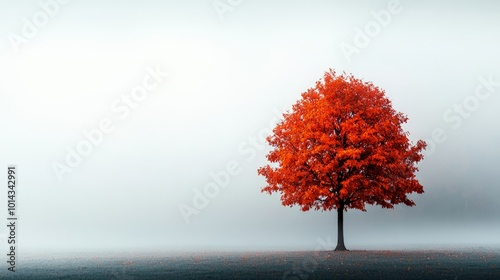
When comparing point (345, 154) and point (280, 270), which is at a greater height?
point (345, 154)

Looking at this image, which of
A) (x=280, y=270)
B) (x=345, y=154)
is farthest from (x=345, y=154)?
(x=280, y=270)

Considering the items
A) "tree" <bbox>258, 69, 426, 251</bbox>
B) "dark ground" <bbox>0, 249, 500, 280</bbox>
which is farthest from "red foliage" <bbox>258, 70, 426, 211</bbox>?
"dark ground" <bbox>0, 249, 500, 280</bbox>

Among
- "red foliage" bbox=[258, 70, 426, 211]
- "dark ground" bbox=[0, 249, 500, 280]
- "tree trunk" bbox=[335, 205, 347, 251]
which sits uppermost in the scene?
"red foliage" bbox=[258, 70, 426, 211]

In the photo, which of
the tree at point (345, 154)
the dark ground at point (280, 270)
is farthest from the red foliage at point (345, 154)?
the dark ground at point (280, 270)

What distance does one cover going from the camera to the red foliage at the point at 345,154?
5366cm

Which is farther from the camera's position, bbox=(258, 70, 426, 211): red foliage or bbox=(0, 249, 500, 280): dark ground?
bbox=(258, 70, 426, 211): red foliage

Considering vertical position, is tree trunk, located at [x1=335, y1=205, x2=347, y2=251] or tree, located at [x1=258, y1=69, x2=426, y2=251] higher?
tree, located at [x1=258, y1=69, x2=426, y2=251]

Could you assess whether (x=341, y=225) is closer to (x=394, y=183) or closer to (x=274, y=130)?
(x=394, y=183)

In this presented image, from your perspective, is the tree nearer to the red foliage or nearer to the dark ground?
the red foliage

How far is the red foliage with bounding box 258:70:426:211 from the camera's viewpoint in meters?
53.7

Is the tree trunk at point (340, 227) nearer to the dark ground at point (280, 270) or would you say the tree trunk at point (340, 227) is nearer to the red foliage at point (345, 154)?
the red foliage at point (345, 154)

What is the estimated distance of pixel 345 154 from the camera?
53125 millimetres

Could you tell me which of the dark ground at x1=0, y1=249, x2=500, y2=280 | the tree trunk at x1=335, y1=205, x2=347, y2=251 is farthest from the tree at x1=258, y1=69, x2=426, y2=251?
the dark ground at x1=0, y1=249, x2=500, y2=280

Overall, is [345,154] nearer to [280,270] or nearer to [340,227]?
[340,227]
